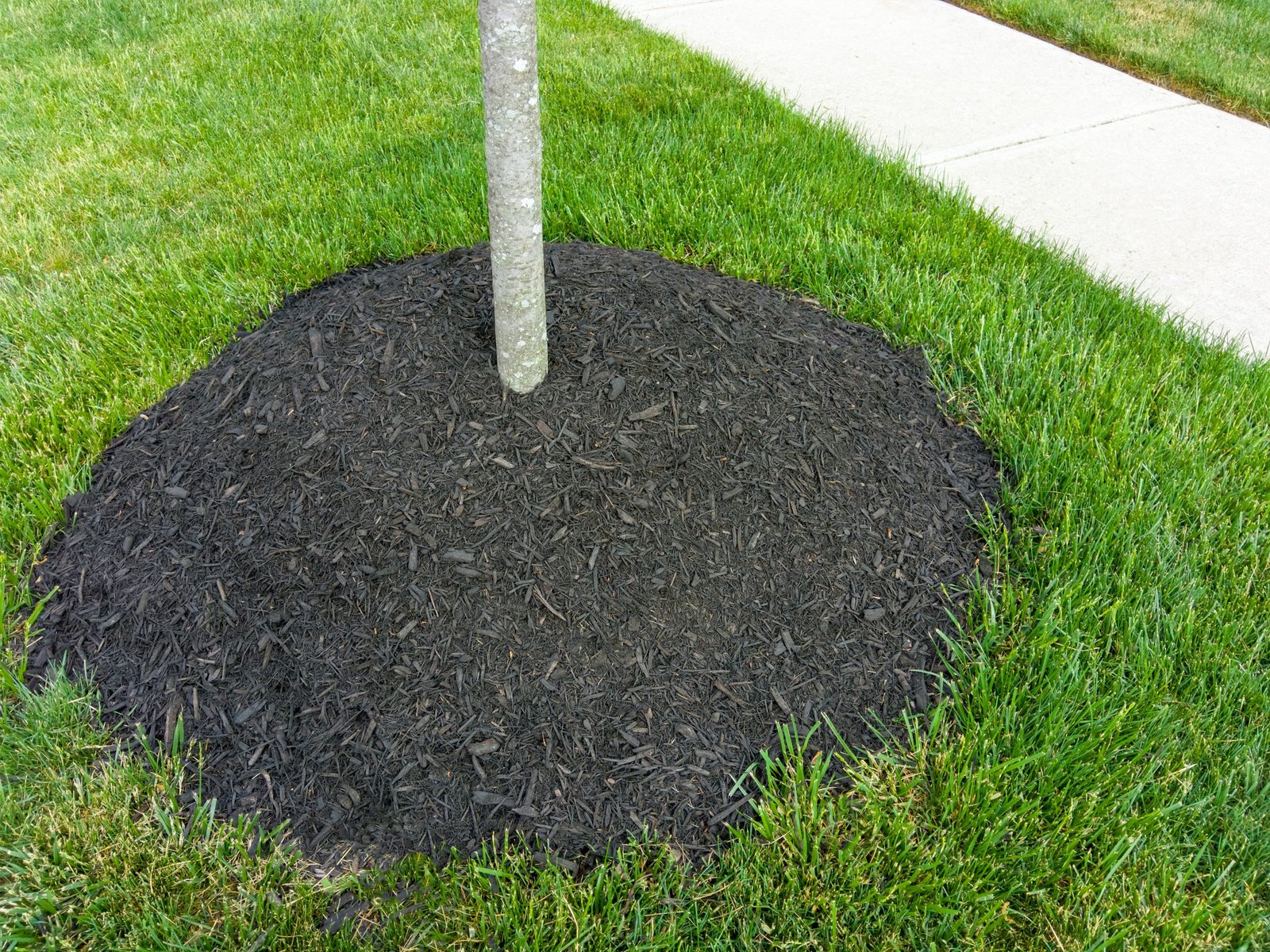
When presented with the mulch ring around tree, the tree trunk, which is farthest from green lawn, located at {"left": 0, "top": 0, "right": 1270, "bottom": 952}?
the tree trunk

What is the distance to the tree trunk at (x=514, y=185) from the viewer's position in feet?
7.14

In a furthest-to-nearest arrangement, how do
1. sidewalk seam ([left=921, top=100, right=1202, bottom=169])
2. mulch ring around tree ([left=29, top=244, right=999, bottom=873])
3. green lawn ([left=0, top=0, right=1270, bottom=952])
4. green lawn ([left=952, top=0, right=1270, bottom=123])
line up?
green lawn ([left=952, top=0, right=1270, bottom=123]), sidewalk seam ([left=921, top=100, right=1202, bottom=169]), mulch ring around tree ([left=29, top=244, right=999, bottom=873]), green lawn ([left=0, top=0, right=1270, bottom=952])

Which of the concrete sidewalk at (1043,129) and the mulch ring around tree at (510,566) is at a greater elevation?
the concrete sidewalk at (1043,129)

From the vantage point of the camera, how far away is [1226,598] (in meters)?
2.54

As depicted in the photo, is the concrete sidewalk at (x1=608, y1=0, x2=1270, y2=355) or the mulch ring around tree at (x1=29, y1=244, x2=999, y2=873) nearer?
the mulch ring around tree at (x1=29, y1=244, x2=999, y2=873)

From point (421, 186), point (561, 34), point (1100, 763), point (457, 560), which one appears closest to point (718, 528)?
point (457, 560)

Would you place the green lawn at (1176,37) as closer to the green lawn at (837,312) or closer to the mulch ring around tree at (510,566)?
the green lawn at (837,312)

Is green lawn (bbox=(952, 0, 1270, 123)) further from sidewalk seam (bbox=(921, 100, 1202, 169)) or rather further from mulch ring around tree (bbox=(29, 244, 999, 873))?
mulch ring around tree (bbox=(29, 244, 999, 873))

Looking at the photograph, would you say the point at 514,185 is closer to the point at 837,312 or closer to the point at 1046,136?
the point at 837,312

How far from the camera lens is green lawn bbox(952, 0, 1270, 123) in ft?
18.2

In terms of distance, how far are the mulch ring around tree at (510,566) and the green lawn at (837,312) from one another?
142 millimetres

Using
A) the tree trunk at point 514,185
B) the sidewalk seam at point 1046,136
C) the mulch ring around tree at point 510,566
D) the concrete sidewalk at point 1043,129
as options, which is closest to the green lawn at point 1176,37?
the concrete sidewalk at point 1043,129

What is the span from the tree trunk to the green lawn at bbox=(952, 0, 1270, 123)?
16.6 ft

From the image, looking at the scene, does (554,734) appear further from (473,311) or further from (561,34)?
(561,34)
